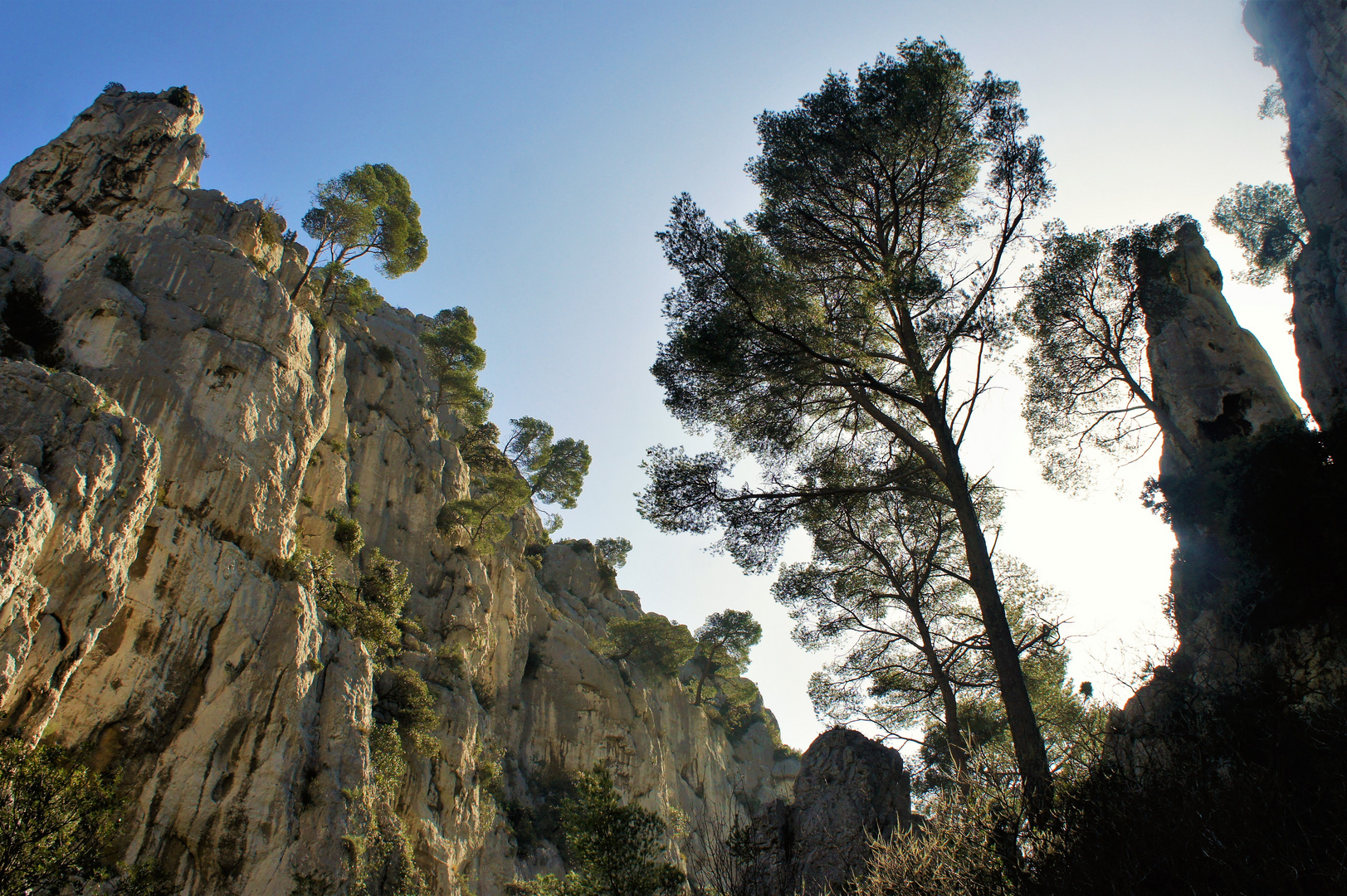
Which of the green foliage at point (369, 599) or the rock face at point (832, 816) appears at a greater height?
the green foliage at point (369, 599)

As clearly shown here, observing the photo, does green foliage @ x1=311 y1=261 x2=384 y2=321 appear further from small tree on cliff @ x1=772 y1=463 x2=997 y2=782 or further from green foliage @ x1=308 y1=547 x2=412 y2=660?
small tree on cliff @ x1=772 y1=463 x2=997 y2=782

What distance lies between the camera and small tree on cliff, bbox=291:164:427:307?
2522 centimetres

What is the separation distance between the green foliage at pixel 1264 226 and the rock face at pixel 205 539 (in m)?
32.9

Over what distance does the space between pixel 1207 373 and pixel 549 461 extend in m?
30.3

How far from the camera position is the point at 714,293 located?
35.8ft

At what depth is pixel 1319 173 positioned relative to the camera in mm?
21422

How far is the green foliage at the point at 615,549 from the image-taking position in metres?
44.2

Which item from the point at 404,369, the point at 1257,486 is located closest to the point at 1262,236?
the point at 1257,486

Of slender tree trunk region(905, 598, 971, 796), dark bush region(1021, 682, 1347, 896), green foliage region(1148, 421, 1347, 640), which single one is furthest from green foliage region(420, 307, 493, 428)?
→ dark bush region(1021, 682, 1347, 896)

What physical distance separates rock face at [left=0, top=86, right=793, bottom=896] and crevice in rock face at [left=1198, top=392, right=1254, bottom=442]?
871 inches

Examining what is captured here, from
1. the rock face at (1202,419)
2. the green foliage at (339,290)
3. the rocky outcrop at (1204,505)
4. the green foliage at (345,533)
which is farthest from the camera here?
the green foliage at (339,290)

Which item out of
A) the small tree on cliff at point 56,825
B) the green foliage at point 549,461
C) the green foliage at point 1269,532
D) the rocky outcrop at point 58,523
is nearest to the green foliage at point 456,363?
the green foliage at point 549,461

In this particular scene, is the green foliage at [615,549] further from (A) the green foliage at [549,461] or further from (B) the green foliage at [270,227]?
(B) the green foliage at [270,227]

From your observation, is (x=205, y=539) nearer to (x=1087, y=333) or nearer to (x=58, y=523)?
(x=58, y=523)
